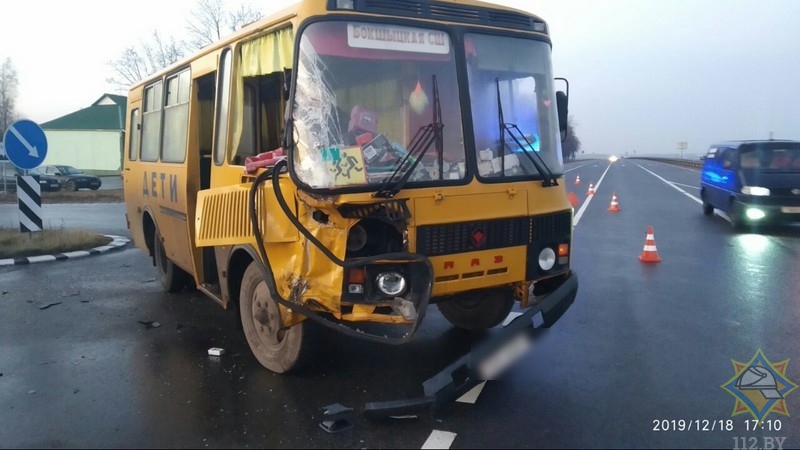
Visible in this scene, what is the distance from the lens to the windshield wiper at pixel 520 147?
4.75 m

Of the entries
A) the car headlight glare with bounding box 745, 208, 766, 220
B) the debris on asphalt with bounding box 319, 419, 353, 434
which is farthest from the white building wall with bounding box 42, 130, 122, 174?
the debris on asphalt with bounding box 319, 419, 353, 434

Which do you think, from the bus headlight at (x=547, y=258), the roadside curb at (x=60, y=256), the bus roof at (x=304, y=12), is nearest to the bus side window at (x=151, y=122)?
the bus roof at (x=304, y=12)

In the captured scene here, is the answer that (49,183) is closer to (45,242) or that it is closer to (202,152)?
(45,242)

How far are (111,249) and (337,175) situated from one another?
9.31m

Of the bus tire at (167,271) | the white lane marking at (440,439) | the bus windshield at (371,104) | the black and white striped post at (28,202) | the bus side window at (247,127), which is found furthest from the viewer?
the black and white striped post at (28,202)

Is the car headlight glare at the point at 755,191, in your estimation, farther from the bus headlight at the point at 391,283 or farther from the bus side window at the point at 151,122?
the bus side window at the point at 151,122

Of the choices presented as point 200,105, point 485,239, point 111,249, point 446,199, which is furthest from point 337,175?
point 111,249

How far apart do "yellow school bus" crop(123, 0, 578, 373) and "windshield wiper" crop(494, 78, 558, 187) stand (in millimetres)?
12

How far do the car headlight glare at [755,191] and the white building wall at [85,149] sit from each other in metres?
57.9

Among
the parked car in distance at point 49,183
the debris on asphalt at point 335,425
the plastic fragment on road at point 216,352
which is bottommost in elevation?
the debris on asphalt at point 335,425

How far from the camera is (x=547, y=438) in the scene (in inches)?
149

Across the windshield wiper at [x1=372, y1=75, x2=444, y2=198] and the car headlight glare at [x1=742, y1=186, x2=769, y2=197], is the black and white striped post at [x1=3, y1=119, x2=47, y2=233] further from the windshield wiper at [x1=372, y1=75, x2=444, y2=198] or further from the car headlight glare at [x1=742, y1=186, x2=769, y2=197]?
the car headlight glare at [x1=742, y1=186, x2=769, y2=197]

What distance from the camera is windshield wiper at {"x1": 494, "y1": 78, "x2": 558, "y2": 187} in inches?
187

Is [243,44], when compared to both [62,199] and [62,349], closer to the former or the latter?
[62,349]
